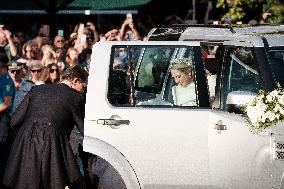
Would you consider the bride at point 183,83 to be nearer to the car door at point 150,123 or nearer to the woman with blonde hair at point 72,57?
the car door at point 150,123

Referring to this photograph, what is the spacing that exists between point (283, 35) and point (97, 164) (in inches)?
75.9

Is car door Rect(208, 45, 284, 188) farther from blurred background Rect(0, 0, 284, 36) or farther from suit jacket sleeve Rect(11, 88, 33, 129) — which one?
blurred background Rect(0, 0, 284, 36)

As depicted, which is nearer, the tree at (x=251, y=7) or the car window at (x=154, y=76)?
the car window at (x=154, y=76)

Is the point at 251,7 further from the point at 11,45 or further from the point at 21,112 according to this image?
the point at 21,112

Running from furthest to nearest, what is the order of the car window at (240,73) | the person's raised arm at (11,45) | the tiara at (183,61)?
the person's raised arm at (11,45), the tiara at (183,61), the car window at (240,73)

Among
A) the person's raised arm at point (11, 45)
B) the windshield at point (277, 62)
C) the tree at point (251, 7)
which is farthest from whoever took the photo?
the tree at point (251, 7)

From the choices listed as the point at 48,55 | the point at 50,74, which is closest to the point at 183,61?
the point at 50,74

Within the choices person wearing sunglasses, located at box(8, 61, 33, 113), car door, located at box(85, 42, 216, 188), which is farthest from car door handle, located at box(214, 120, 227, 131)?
person wearing sunglasses, located at box(8, 61, 33, 113)

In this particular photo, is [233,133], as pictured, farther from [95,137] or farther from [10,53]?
[10,53]

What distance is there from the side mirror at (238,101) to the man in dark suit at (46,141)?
51.6 inches

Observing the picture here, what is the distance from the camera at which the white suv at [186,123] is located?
6652mm

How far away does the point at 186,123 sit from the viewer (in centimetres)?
680

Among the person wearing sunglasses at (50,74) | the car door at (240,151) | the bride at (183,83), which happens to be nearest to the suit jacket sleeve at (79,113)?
the bride at (183,83)

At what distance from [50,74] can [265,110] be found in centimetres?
369
